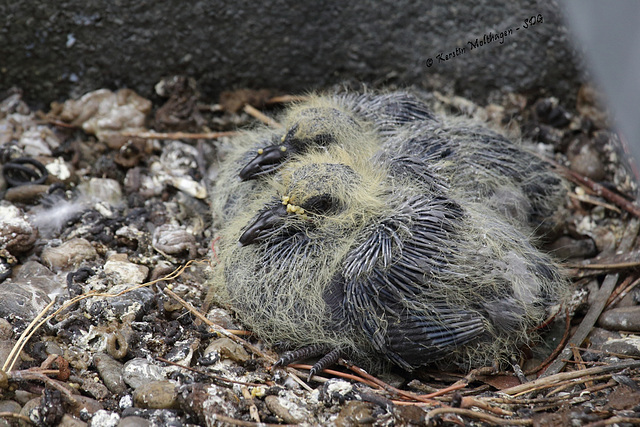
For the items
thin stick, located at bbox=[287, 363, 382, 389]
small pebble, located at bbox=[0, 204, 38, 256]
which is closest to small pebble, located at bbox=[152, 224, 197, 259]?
small pebble, located at bbox=[0, 204, 38, 256]

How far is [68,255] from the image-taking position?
91.9 inches

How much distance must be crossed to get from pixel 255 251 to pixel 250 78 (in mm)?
1356

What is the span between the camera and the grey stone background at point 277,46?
9.61 feet

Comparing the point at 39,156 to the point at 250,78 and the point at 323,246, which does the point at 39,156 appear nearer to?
the point at 250,78

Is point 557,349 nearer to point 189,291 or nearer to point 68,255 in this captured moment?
point 189,291

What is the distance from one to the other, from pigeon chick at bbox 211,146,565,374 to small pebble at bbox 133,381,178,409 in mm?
422

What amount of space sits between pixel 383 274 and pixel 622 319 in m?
0.96

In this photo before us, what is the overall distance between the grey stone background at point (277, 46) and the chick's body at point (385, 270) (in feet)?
3.64

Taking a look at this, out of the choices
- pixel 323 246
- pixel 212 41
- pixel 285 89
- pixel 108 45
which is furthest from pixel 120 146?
pixel 323 246

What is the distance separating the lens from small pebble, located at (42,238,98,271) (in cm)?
231

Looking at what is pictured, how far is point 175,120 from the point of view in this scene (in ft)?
10.1

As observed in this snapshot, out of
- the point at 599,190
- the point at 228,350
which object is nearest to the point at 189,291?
the point at 228,350

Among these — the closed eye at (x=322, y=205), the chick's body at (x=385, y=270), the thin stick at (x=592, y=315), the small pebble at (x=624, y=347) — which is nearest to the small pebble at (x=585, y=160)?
the thin stick at (x=592, y=315)

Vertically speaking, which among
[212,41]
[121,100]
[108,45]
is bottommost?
[121,100]
